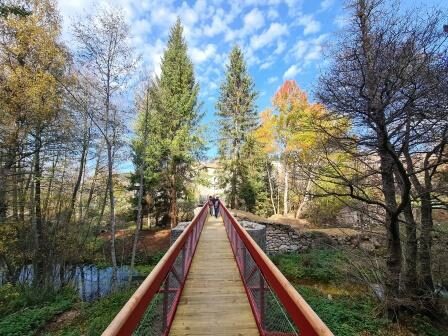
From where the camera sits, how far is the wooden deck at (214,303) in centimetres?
400

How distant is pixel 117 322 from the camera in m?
1.85

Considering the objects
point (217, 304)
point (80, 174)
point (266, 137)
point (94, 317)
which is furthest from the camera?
point (266, 137)

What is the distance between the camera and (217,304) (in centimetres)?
482

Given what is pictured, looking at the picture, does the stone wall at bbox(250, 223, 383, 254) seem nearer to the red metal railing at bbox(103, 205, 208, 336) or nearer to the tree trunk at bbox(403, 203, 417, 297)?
the tree trunk at bbox(403, 203, 417, 297)

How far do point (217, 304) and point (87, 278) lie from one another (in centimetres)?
1524

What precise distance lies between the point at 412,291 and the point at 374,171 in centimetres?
367

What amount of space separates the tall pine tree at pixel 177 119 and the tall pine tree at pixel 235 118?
3181 mm

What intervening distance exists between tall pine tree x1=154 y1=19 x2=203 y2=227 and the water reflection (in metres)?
7.12

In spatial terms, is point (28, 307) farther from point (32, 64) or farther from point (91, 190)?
point (32, 64)

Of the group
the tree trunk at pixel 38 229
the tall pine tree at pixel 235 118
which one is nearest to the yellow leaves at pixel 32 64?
the tree trunk at pixel 38 229

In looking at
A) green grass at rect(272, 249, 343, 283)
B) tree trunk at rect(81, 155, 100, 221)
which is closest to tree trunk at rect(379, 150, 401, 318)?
green grass at rect(272, 249, 343, 283)

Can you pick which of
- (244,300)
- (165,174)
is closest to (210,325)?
(244,300)

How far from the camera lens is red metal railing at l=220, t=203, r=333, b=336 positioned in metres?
1.94

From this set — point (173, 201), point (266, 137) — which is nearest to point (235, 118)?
point (266, 137)
